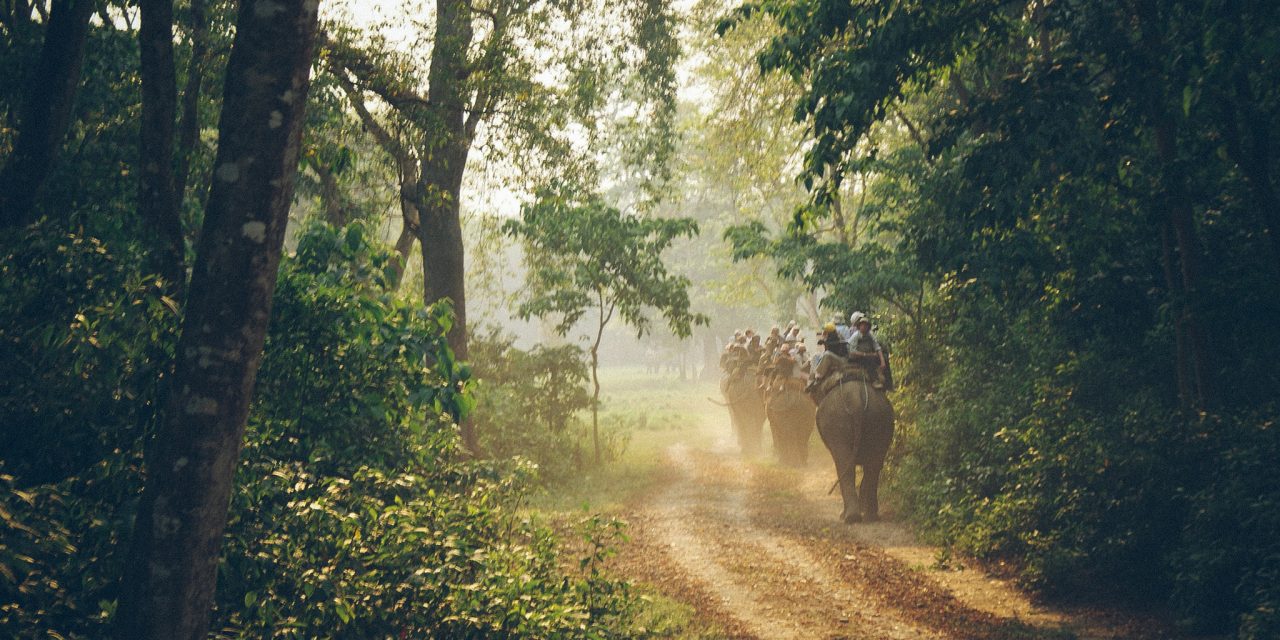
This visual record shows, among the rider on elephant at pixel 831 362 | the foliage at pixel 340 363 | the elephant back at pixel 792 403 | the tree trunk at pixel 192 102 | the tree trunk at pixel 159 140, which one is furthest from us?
the elephant back at pixel 792 403

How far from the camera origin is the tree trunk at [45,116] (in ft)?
17.9

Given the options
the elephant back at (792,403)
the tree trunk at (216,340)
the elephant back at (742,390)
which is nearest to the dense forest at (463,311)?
the tree trunk at (216,340)

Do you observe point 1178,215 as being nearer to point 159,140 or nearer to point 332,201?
point 159,140

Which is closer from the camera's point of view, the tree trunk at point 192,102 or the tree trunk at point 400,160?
the tree trunk at point 192,102

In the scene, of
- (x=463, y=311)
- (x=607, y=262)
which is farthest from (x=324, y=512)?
(x=607, y=262)

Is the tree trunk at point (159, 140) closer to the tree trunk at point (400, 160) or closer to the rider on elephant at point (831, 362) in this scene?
the tree trunk at point (400, 160)

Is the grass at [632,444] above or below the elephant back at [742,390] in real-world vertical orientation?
below

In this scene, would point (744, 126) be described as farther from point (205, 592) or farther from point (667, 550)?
point (205, 592)

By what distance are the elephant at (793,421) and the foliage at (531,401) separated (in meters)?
3.78

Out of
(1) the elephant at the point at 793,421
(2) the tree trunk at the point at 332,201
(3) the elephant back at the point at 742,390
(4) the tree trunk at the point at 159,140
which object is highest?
(2) the tree trunk at the point at 332,201

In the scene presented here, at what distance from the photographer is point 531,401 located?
17438 millimetres

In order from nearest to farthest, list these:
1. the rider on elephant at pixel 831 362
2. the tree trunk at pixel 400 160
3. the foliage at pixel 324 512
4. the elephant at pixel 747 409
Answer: the foliage at pixel 324 512 < the tree trunk at pixel 400 160 < the rider on elephant at pixel 831 362 < the elephant at pixel 747 409

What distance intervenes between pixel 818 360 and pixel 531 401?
6306 millimetres

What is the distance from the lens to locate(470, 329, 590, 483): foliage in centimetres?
1585
